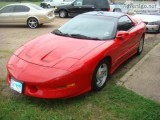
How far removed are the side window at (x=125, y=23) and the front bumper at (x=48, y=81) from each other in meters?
2.25

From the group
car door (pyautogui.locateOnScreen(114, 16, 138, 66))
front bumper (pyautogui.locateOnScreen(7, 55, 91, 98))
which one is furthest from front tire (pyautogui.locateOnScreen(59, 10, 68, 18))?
front bumper (pyautogui.locateOnScreen(7, 55, 91, 98))

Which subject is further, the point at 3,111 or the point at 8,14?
the point at 8,14

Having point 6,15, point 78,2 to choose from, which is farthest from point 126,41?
point 78,2

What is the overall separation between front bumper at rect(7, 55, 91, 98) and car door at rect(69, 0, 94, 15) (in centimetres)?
1475

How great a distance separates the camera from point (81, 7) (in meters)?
18.6

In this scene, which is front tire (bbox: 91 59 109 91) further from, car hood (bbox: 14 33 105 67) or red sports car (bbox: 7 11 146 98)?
car hood (bbox: 14 33 105 67)

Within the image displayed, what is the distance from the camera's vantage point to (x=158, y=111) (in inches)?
167

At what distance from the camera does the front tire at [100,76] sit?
185 inches

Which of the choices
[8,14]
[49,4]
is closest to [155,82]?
[8,14]

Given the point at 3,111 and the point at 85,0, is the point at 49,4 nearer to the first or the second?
the point at 85,0

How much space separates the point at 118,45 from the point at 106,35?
0.33 metres

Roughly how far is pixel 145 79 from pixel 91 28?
1599mm

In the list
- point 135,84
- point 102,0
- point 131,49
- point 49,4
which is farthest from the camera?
point 49,4

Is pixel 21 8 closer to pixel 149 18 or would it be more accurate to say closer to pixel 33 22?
pixel 33 22
